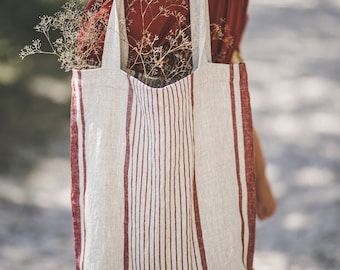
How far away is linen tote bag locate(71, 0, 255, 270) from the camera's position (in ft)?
7.12

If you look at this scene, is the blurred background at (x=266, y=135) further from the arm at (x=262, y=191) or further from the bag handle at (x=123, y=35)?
the bag handle at (x=123, y=35)

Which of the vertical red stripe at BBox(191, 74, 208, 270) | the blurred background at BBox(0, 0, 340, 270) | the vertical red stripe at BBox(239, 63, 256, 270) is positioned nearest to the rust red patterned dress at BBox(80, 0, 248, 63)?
the vertical red stripe at BBox(239, 63, 256, 270)

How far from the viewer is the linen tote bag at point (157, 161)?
7.12 feet

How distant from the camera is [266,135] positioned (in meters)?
5.04

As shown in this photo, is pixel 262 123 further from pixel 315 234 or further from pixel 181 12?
pixel 181 12

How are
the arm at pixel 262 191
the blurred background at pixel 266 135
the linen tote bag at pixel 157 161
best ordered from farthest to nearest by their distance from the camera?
the blurred background at pixel 266 135 → the arm at pixel 262 191 → the linen tote bag at pixel 157 161

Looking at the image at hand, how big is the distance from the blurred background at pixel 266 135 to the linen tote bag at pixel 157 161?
5.90ft

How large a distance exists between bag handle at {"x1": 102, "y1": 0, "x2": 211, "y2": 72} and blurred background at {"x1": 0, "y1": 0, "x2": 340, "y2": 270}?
1.99 m

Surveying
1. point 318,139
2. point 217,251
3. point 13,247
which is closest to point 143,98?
point 217,251

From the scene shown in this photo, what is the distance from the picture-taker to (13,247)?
423cm

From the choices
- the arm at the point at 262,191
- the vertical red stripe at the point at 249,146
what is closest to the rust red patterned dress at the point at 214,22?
the vertical red stripe at the point at 249,146

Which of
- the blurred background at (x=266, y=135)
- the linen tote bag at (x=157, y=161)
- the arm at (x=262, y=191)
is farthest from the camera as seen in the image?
the blurred background at (x=266, y=135)

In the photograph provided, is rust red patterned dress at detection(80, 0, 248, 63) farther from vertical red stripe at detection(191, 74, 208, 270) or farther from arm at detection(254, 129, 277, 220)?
arm at detection(254, 129, 277, 220)

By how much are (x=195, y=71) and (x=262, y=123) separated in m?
2.99
